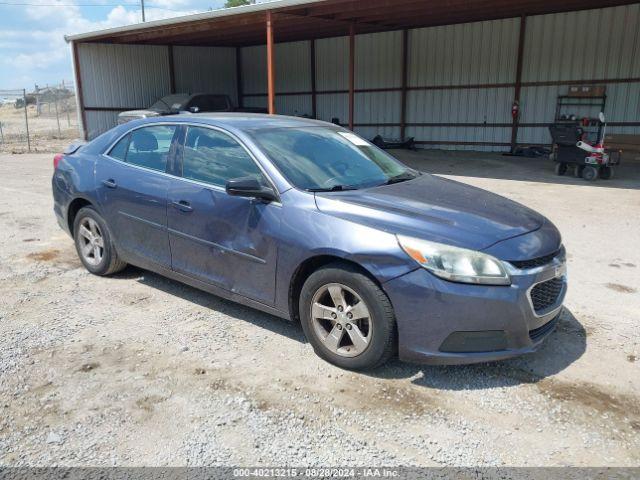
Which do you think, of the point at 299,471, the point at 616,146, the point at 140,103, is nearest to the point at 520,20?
the point at 616,146

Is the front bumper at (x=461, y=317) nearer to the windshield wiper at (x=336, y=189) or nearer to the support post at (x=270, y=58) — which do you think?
the windshield wiper at (x=336, y=189)

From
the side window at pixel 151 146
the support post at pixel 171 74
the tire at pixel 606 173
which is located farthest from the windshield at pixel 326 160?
the support post at pixel 171 74

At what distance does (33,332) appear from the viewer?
413 centimetres

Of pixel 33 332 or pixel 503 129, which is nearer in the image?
pixel 33 332

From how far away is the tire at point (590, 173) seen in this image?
38.6 feet

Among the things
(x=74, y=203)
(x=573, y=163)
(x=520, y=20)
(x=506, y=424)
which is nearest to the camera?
(x=506, y=424)

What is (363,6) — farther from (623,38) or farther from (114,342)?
(114,342)

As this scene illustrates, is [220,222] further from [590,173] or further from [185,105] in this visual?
[185,105]

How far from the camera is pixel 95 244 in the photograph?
5266 mm

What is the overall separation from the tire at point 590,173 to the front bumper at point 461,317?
9726mm

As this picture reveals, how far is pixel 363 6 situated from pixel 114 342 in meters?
11.2

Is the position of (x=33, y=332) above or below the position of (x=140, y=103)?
below

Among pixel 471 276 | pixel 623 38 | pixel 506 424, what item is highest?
pixel 623 38

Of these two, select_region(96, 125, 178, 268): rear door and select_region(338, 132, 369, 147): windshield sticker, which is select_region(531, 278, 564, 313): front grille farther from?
select_region(96, 125, 178, 268): rear door
